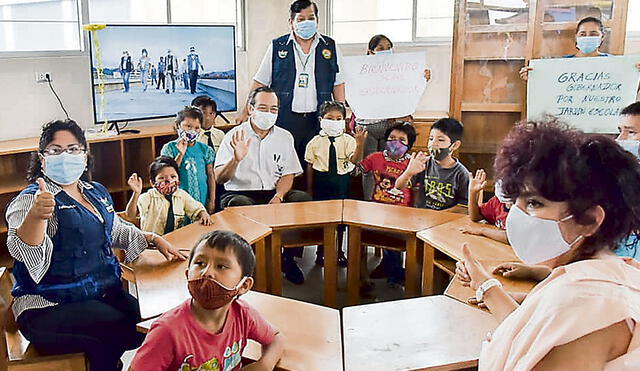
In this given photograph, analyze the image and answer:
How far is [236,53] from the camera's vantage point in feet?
18.5

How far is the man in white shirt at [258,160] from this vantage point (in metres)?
3.44

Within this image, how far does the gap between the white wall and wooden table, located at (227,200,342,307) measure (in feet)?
7.45

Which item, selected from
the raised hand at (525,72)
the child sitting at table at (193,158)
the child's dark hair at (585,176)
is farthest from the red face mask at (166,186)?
the raised hand at (525,72)

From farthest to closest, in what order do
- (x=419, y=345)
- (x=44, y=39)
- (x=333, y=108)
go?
(x=44, y=39) → (x=333, y=108) → (x=419, y=345)

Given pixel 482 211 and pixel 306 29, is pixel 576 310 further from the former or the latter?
pixel 306 29

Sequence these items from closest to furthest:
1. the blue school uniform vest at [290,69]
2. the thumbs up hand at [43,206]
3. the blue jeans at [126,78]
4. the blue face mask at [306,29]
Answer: the thumbs up hand at [43,206] → the blue face mask at [306,29] → the blue school uniform vest at [290,69] → the blue jeans at [126,78]

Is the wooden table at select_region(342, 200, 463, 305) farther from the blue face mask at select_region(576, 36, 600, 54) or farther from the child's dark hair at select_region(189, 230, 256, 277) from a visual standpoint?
the blue face mask at select_region(576, 36, 600, 54)

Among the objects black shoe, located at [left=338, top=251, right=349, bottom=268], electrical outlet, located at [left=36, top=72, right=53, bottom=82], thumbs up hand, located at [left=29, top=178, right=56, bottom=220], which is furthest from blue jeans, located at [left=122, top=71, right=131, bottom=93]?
thumbs up hand, located at [left=29, top=178, right=56, bottom=220]

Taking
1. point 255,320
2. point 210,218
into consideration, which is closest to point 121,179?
point 210,218

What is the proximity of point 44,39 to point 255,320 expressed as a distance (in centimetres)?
379

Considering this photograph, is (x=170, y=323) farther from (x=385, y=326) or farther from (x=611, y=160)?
(x=611, y=160)

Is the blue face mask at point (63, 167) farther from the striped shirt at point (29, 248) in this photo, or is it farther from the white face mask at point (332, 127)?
the white face mask at point (332, 127)

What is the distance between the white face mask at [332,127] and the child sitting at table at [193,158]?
0.74 m

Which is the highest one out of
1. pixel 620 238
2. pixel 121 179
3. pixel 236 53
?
pixel 236 53
